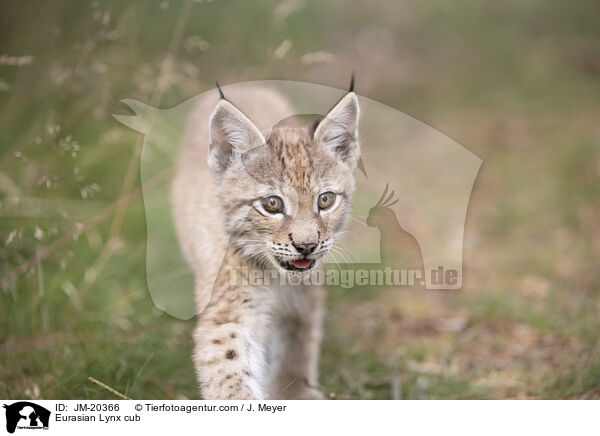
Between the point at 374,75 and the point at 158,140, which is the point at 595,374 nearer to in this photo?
the point at 158,140

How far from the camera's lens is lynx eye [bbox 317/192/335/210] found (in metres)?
2.99

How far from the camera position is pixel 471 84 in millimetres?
7938

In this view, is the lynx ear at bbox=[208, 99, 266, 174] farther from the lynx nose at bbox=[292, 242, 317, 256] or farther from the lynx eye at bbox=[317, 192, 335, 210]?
the lynx nose at bbox=[292, 242, 317, 256]

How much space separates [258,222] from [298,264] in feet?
0.99

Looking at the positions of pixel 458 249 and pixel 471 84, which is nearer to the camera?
pixel 458 249

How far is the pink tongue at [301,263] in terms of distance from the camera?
2.94m

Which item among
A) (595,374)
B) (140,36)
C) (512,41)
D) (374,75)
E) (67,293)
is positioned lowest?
(595,374)

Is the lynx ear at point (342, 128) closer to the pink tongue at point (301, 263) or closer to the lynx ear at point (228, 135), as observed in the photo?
the lynx ear at point (228, 135)

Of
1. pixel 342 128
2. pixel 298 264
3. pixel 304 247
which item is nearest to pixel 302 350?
pixel 298 264

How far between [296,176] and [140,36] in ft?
11.1

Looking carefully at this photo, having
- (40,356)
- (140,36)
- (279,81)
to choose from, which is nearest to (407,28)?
(140,36)

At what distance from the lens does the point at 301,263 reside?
2953 mm

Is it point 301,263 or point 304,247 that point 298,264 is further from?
point 304,247

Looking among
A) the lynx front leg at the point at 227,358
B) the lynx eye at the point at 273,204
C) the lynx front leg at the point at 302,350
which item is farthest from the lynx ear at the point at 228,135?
the lynx front leg at the point at 302,350
